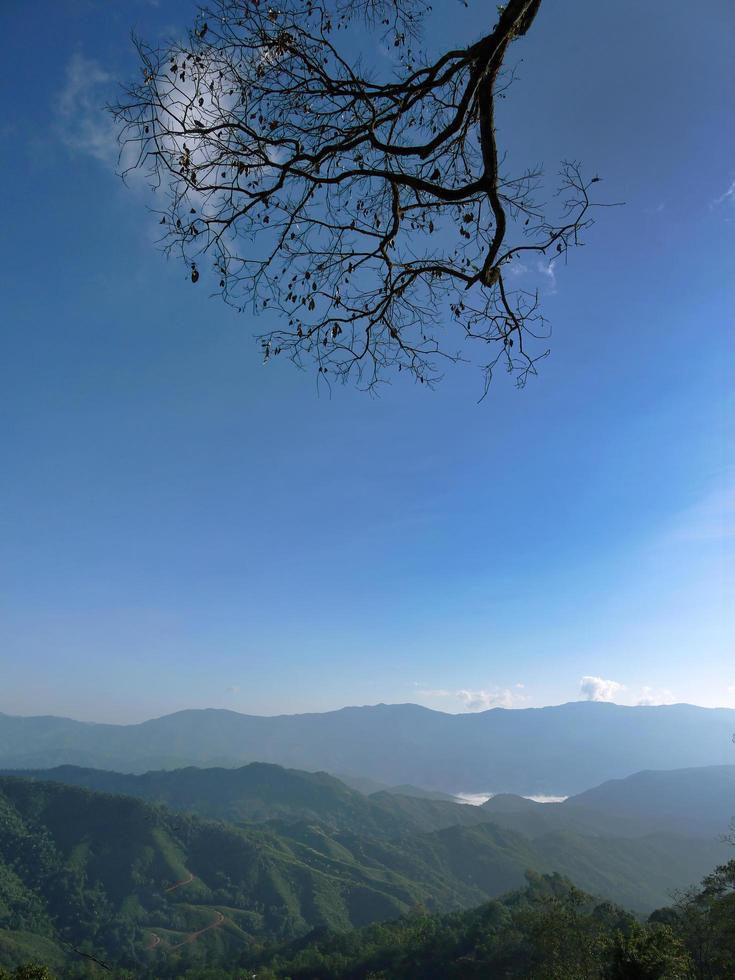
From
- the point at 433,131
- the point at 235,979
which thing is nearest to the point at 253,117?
the point at 433,131

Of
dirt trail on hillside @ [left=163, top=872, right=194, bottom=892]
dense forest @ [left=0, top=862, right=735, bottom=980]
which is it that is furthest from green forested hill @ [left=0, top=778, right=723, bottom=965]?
dense forest @ [left=0, top=862, right=735, bottom=980]

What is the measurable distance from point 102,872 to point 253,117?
566ft

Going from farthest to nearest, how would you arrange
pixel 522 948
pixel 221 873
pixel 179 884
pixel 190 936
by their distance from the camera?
pixel 221 873
pixel 179 884
pixel 190 936
pixel 522 948

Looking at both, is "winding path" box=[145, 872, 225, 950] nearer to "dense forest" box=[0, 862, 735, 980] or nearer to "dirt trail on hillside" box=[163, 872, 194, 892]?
"dense forest" box=[0, 862, 735, 980]

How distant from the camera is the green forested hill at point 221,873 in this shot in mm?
112500

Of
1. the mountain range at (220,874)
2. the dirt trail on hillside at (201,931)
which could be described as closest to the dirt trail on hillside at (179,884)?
the mountain range at (220,874)

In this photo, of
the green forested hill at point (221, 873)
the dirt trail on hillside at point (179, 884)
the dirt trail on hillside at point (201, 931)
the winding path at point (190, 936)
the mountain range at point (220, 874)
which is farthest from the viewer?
the dirt trail on hillside at point (179, 884)

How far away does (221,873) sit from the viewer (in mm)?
134125

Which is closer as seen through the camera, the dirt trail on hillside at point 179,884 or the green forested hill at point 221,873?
the green forested hill at point 221,873

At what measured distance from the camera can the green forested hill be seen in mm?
112500

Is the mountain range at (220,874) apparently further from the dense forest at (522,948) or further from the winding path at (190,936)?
the dense forest at (522,948)

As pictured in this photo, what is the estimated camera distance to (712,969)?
832 inches

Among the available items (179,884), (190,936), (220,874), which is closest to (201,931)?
(190,936)

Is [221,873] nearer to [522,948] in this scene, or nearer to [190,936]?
[190,936]
